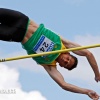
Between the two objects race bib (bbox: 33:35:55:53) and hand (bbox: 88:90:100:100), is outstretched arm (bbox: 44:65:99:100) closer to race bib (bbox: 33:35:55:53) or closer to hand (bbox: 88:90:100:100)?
hand (bbox: 88:90:100:100)

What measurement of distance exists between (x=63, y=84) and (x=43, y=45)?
785 mm

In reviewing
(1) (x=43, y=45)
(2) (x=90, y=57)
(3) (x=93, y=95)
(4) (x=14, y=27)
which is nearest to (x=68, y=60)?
(2) (x=90, y=57)

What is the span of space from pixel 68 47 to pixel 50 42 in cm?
35

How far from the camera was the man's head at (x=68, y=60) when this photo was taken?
28.7ft

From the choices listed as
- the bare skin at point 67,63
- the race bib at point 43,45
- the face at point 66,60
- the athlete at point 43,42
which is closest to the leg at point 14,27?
the athlete at point 43,42

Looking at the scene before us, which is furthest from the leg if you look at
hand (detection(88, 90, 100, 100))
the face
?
hand (detection(88, 90, 100, 100))

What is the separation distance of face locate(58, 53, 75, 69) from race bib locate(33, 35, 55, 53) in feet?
0.81

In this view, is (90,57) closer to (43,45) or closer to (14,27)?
(43,45)

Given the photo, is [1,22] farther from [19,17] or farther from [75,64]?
[75,64]

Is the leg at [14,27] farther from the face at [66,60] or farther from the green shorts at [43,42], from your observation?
the face at [66,60]

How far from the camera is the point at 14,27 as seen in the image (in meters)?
8.57

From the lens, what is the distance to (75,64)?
28.8ft

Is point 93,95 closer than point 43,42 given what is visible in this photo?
Yes

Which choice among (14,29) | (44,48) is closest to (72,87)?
(44,48)
